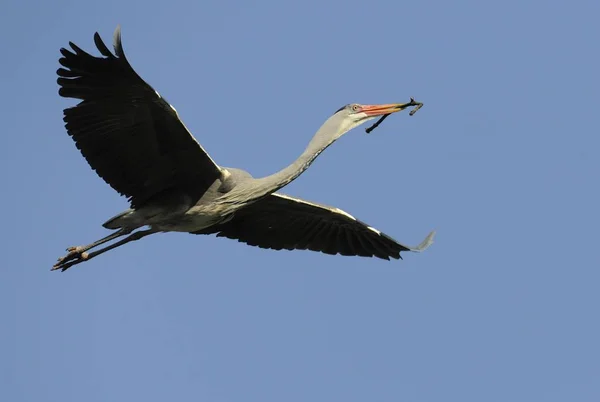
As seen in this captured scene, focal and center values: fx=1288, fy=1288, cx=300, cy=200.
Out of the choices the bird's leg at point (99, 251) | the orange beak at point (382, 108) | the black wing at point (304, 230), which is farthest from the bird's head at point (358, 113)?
the bird's leg at point (99, 251)

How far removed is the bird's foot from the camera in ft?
52.7

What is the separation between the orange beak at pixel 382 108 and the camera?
16.1 meters

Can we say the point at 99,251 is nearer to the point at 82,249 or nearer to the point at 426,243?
the point at 82,249

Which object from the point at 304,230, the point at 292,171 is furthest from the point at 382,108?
the point at 304,230

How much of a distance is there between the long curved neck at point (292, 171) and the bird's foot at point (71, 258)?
194 centimetres

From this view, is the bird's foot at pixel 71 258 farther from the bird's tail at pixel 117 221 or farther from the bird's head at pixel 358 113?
the bird's head at pixel 358 113

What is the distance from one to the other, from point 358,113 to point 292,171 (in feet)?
4.09

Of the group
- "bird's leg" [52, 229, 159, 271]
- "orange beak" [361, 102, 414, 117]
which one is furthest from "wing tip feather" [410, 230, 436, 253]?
"bird's leg" [52, 229, 159, 271]

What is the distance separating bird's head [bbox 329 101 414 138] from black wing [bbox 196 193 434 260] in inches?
62.4

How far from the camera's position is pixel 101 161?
1560 cm

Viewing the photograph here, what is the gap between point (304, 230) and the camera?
17.8m

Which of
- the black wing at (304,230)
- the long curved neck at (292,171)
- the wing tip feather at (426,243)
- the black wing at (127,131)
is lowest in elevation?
the wing tip feather at (426,243)

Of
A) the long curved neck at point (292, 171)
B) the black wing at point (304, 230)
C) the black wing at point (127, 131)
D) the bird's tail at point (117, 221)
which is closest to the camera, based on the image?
the black wing at point (127, 131)

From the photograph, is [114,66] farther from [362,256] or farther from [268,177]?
[362,256]
